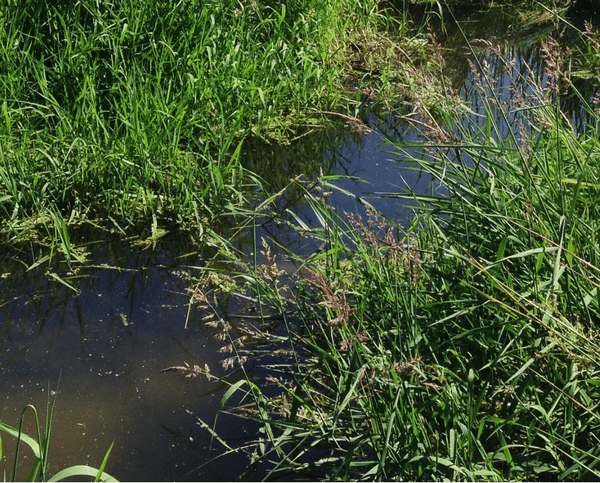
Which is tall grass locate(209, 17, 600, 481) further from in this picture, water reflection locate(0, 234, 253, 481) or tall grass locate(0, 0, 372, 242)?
tall grass locate(0, 0, 372, 242)

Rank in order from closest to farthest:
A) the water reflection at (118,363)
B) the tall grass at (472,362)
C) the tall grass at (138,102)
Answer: the tall grass at (472,362) → the water reflection at (118,363) → the tall grass at (138,102)

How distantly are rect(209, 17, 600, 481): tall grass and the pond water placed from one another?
0.74 ft

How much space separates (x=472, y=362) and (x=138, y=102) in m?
2.18

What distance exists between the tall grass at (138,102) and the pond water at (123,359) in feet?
0.91

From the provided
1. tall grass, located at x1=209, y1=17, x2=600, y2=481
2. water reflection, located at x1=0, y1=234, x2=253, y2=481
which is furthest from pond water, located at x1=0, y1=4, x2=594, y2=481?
tall grass, located at x1=209, y1=17, x2=600, y2=481

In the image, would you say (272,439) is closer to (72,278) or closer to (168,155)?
(72,278)

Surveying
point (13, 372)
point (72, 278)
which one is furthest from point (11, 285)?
point (13, 372)

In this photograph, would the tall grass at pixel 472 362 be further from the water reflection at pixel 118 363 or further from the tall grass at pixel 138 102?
the tall grass at pixel 138 102

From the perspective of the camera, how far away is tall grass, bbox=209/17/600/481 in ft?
6.10

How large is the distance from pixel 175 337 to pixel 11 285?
753 mm

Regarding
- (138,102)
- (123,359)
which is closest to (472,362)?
(123,359)

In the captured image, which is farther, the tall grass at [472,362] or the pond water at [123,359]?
the pond water at [123,359]

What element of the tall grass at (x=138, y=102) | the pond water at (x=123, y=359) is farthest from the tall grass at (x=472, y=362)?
the tall grass at (x=138, y=102)

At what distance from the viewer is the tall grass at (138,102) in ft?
11.1
